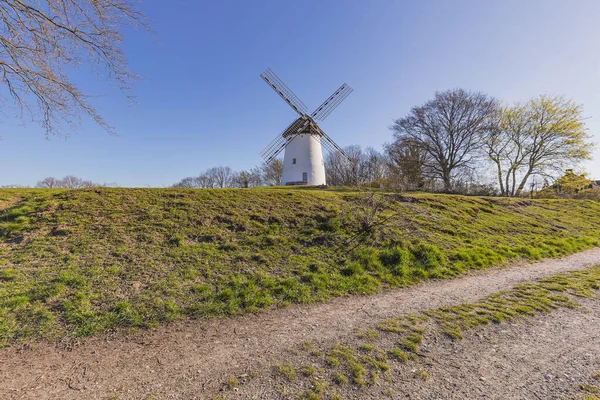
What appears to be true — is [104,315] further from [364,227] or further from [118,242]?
[364,227]

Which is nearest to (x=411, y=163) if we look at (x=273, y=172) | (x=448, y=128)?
(x=448, y=128)

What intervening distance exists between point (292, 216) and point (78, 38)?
7.70 m

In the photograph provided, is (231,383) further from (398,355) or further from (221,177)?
(221,177)

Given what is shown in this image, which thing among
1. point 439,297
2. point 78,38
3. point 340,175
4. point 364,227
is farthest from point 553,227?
point 340,175

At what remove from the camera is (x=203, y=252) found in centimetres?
726

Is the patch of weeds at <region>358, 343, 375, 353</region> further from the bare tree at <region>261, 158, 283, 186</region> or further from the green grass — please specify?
the bare tree at <region>261, 158, 283, 186</region>

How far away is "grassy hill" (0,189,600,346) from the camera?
16.3 ft

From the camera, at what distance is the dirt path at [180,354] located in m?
3.19

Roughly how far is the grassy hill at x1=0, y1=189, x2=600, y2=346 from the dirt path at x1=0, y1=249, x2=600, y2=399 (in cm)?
41

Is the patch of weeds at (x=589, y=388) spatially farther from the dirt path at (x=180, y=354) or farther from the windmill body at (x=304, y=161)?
the windmill body at (x=304, y=161)

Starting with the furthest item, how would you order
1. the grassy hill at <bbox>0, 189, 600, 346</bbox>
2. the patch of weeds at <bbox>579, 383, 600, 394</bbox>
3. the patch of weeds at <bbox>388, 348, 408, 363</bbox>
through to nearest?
the grassy hill at <bbox>0, 189, 600, 346</bbox>, the patch of weeds at <bbox>388, 348, 408, 363</bbox>, the patch of weeds at <bbox>579, 383, 600, 394</bbox>

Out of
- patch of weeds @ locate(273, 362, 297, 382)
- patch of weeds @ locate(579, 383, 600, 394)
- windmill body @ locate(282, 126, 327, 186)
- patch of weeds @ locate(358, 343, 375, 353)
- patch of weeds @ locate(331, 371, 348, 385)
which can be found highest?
windmill body @ locate(282, 126, 327, 186)

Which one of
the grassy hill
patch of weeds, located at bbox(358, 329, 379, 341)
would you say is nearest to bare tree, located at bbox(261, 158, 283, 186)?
the grassy hill

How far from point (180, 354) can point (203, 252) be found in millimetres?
3617
